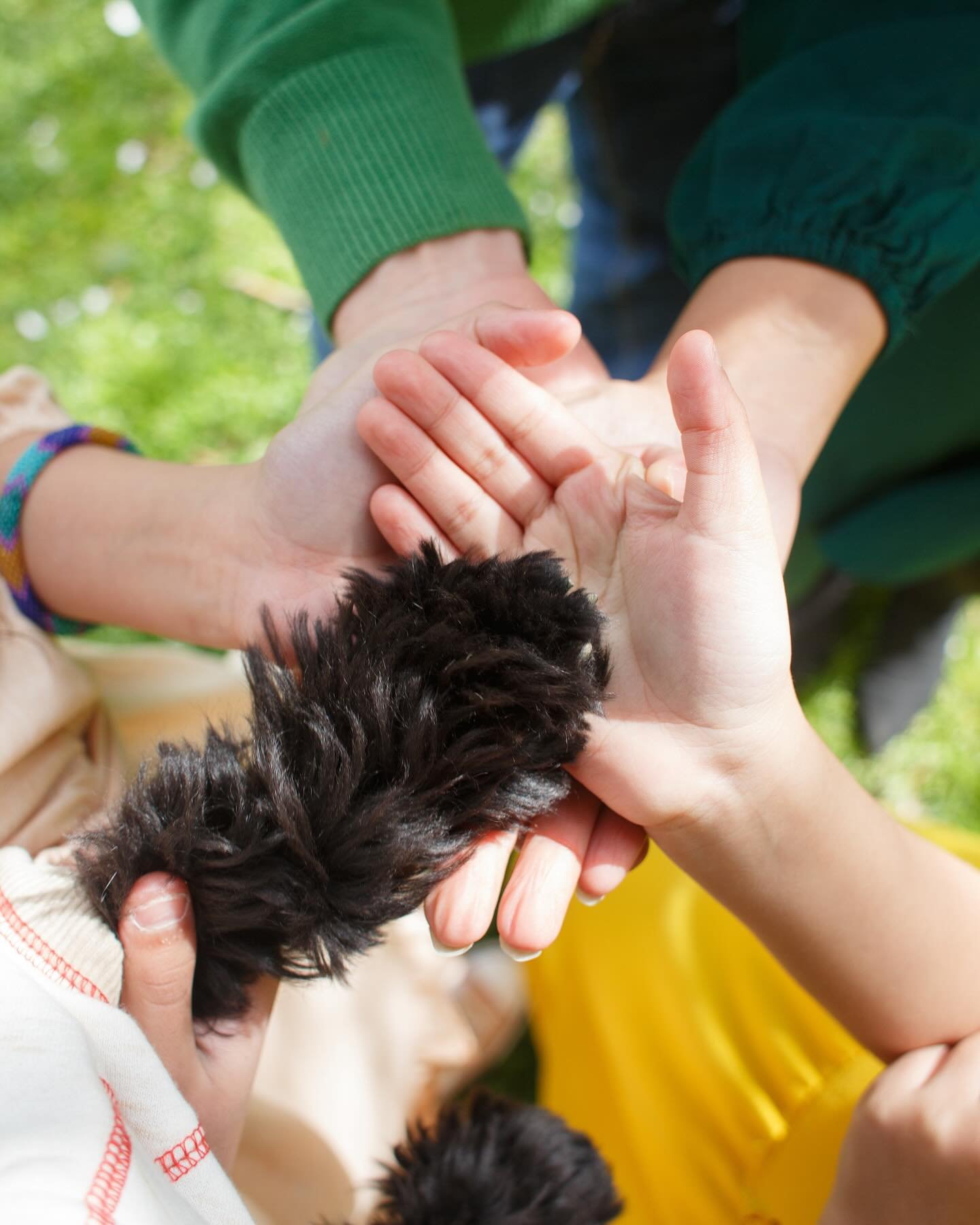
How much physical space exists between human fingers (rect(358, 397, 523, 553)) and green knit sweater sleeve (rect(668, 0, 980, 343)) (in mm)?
549

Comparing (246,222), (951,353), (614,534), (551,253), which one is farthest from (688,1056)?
(246,222)

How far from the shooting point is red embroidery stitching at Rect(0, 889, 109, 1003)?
790mm

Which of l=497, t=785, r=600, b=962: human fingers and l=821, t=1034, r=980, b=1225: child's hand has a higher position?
l=497, t=785, r=600, b=962: human fingers

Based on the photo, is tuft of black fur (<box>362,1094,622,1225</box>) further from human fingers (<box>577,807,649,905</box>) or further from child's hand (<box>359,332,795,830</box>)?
child's hand (<box>359,332,795,830</box>)

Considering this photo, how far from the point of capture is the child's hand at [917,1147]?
91cm

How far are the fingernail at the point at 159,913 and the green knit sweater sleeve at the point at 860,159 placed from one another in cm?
110

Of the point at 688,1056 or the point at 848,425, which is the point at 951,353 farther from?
the point at 688,1056

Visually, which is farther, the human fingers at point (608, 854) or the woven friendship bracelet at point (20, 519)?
the woven friendship bracelet at point (20, 519)

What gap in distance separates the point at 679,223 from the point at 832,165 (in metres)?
0.24

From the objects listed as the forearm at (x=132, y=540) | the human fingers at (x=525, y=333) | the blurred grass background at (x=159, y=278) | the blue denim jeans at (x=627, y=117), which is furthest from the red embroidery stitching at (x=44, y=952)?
the blurred grass background at (x=159, y=278)

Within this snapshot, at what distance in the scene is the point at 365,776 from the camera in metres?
0.83

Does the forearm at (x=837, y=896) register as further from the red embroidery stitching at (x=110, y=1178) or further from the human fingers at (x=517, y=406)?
the red embroidery stitching at (x=110, y=1178)

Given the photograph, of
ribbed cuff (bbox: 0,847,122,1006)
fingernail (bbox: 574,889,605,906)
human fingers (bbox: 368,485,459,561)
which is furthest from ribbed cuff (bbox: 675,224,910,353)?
ribbed cuff (bbox: 0,847,122,1006)

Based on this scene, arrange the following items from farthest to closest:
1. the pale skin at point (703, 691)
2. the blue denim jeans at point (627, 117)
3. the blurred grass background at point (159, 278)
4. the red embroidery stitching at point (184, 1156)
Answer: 1. the blurred grass background at point (159, 278)
2. the blue denim jeans at point (627, 117)
3. the pale skin at point (703, 691)
4. the red embroidery stitching at point (184, 1156)
